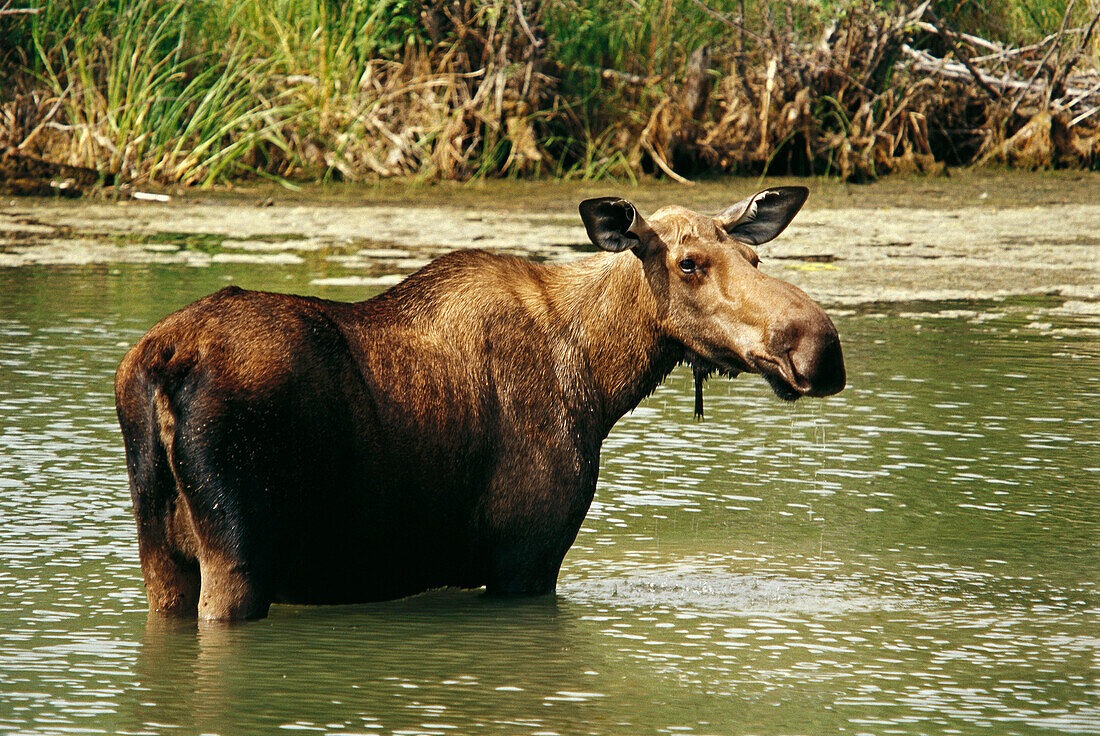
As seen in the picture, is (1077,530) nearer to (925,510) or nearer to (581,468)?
(925,510)

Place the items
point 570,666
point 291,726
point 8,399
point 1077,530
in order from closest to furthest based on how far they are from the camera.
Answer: point 291,726
point 570,666
point 1077,530
point 8,399

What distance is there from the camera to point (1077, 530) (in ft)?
20.3

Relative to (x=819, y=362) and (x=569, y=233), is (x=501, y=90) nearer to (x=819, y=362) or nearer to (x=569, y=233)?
(x=569, y=233)

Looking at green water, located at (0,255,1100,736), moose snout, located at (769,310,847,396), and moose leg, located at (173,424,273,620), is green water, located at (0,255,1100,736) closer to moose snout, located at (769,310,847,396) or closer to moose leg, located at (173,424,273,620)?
moose leg, located at (173,424,273,620)

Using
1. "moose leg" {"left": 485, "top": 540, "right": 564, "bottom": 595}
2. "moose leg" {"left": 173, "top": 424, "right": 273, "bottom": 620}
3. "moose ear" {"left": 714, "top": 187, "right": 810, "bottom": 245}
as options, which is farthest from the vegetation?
"moose leg" {"left": 173, "top": 424, "right": 273, "bottom": 620}


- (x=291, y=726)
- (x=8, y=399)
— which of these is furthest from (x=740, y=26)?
(x=291, y=726)

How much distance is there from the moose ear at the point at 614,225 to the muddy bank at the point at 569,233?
230 inches

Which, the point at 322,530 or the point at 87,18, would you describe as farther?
the point at 87,18

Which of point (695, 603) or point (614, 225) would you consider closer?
point (614, 225)

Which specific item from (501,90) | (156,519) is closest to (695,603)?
(156,519)

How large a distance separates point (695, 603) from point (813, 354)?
0.92m

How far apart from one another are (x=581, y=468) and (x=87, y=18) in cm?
1241

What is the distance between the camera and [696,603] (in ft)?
17.5

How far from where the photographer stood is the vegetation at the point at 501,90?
1603 centimetres
